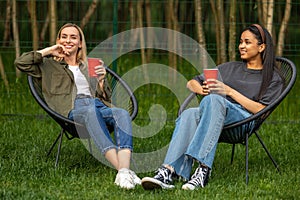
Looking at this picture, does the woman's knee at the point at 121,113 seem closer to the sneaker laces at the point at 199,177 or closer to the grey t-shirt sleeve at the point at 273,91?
the sneaker laces at the point at 199,177

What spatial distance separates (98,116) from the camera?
5.52 metres

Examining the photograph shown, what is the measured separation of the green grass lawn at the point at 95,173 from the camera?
496 centimetres

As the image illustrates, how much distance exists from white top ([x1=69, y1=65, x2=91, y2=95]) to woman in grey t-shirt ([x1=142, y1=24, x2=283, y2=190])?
2.52 feet

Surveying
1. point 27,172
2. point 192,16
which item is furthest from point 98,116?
point 192,16

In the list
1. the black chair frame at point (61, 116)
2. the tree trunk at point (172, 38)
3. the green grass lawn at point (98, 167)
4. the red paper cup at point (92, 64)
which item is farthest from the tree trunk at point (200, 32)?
the red paper cup at point (92, 64)

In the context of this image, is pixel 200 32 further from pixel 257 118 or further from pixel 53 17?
pixel 257 118

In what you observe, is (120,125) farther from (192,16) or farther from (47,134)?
(192,16)

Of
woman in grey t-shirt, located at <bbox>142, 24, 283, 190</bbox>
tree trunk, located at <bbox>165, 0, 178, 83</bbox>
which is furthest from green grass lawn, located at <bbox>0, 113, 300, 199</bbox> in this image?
tree trunk, located at <bbox>165, 0, 178, 83</bbox>

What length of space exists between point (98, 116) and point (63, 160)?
647mm

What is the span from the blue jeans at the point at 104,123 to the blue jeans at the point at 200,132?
342 millimetres

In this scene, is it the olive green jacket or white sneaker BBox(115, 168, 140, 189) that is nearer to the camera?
white sneaker BBox(115, 168, 140, 189)

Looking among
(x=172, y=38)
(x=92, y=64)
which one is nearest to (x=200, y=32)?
(x=172, y=38)

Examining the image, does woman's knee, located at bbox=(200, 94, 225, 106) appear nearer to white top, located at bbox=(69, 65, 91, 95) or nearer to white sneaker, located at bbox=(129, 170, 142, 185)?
white sneaker, located at bbox=(129, 170, 142, 185)

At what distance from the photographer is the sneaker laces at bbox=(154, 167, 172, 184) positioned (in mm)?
5180
